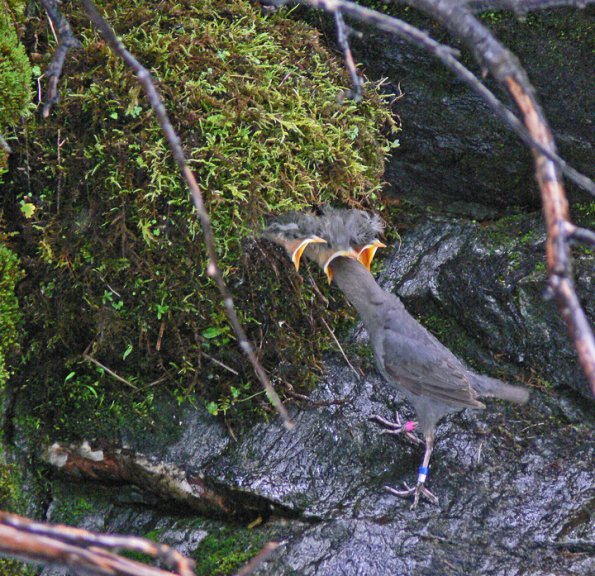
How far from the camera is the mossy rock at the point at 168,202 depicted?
4.25 m

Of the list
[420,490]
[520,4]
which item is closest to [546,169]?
[520,4]

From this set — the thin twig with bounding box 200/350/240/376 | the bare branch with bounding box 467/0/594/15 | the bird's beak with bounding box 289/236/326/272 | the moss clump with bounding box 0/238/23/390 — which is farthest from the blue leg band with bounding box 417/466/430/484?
the bare branch with bounding box 467/0/594/15

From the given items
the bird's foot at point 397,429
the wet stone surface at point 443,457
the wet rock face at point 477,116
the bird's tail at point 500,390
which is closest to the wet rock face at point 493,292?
the wet stone surface at point 443,457

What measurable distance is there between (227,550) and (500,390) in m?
1.86

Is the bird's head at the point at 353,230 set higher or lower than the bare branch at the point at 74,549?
lower

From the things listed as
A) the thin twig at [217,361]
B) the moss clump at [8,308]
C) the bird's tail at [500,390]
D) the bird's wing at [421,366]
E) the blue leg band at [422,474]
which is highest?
the moss clump at [8,308]

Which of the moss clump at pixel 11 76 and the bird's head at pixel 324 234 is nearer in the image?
the moss clump at pixel 11 76

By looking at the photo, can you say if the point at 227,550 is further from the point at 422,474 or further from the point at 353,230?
the point at 353,230

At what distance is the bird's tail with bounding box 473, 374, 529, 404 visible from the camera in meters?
4.52

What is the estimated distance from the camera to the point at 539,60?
4.93m

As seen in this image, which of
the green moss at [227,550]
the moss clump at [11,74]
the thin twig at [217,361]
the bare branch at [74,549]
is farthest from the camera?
the thin twig at [217,361]

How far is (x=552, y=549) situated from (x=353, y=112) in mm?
2865

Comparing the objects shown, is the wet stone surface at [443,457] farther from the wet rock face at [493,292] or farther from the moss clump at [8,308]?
the moss clump at [8,308]

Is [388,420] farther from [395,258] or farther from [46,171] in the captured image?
[46,171]
